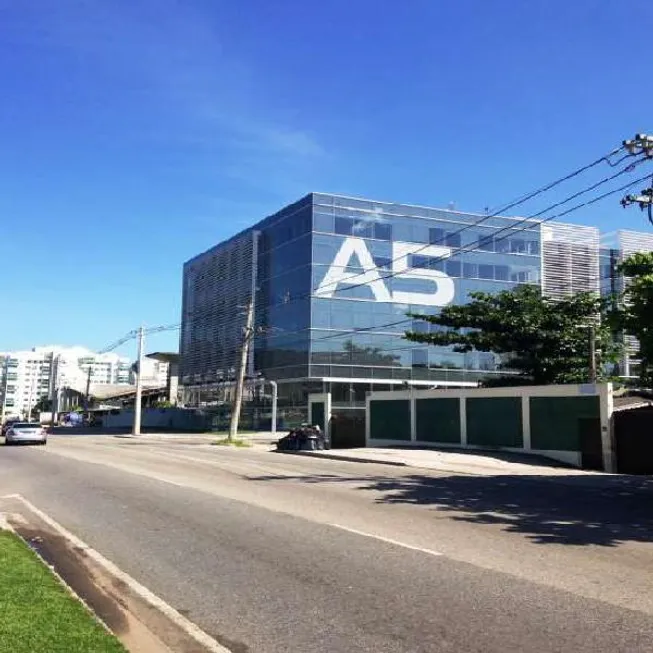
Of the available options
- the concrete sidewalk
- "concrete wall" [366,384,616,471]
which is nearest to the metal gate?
"concrete wall" [366,384,616,471]

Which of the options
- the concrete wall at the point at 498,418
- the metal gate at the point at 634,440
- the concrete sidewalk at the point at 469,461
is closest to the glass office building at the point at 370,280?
the concrete wall at the point at 498,418

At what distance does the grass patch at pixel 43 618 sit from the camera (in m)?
4.86

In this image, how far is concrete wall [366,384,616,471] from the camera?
23938 mm

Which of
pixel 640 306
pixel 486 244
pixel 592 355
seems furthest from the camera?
pixel 486 244

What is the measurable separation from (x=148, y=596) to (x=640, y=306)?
11.4 m

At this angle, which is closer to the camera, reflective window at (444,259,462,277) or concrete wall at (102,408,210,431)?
reflective window at (444,259,462,277)

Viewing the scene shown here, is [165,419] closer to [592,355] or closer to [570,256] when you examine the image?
[570,256]

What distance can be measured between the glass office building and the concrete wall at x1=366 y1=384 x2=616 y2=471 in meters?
17.5

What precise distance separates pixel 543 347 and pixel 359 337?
23.5 m

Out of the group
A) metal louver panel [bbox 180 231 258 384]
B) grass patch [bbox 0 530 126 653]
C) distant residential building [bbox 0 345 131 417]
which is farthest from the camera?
distant residential building [bbox 0 345 131 417]

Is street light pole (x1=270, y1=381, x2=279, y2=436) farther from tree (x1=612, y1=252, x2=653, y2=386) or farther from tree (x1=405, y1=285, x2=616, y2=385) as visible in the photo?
tree (x1=612, y1=252, x2=653, y2=386)

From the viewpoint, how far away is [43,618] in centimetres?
542

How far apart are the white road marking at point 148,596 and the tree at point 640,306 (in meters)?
11.0

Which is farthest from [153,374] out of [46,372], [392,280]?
[392,280]
